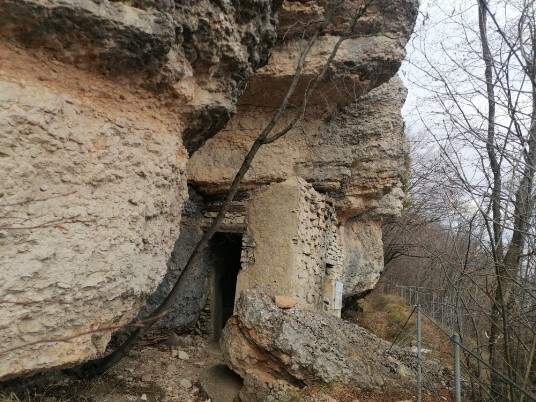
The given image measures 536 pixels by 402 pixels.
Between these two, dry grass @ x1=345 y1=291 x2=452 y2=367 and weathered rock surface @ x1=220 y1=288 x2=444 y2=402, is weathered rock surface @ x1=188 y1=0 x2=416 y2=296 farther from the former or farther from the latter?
dry grass @ x1=345 y1=291 x2=452 y2=367

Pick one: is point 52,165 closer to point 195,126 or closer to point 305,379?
point 195,126

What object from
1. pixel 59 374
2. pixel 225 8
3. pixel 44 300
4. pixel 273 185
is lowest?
pixel 59 374

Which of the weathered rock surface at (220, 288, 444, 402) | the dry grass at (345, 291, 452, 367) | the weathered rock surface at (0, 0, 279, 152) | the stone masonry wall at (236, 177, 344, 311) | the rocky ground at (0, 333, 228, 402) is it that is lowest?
the dry grass at (345, 291, 452, 367)

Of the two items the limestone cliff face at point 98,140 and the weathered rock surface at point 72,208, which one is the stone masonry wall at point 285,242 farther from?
the weathered rock surface at point 72,208

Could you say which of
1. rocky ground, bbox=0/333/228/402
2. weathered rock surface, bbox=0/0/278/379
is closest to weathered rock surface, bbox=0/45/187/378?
weathered rock surface, bbox=0/0/278/379

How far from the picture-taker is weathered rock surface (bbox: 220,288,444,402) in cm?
398

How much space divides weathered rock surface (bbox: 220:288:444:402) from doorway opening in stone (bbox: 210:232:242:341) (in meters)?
2.42

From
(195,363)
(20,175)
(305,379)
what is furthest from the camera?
(195,363)

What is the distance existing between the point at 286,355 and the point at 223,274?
3.43 meters

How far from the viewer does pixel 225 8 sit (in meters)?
3.70

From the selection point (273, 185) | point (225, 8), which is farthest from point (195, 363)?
point (225, 8)

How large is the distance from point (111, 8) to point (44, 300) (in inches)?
77.4

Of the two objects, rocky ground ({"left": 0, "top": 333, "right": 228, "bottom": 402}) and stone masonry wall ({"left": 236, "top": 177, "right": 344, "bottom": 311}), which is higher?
stone masonry wall ({"left": 236, "top": 177, "right": 344, "bottom": 311})

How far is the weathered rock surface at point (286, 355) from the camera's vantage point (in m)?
3.98
